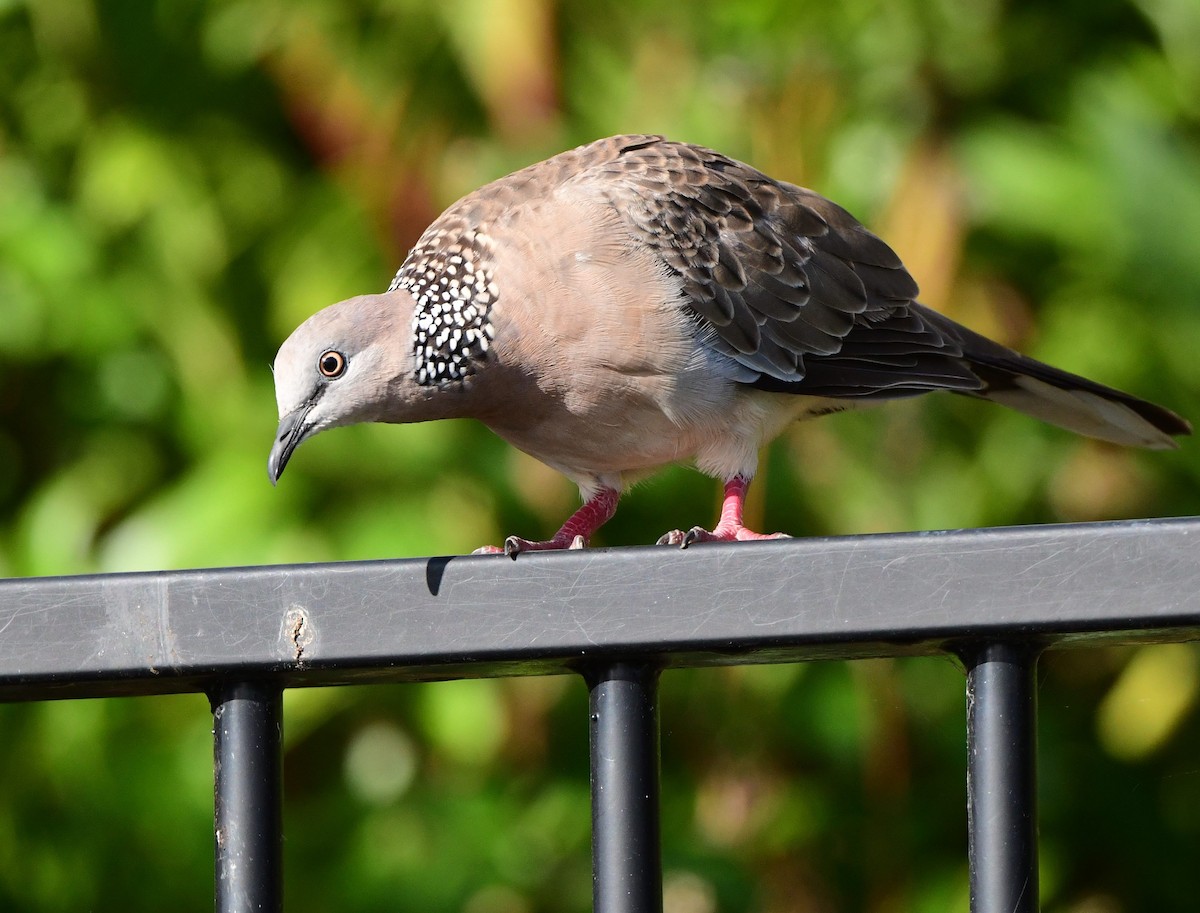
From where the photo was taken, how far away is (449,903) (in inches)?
141

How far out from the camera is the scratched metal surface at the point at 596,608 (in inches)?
54.2

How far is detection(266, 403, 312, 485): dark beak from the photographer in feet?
8.84

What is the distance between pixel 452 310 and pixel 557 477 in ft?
3.73

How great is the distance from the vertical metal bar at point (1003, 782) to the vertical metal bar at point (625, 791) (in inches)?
12.7

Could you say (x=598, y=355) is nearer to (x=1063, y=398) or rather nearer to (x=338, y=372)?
(x=338, y=372)

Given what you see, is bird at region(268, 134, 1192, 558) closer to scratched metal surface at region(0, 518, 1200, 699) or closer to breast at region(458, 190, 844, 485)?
breast at region(458, 190, 844, 485)

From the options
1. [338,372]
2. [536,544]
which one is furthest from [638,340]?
[338,372]

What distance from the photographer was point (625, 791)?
1.51 meters

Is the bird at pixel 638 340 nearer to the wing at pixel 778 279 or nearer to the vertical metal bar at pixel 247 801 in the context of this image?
the wing at pixel 778 279

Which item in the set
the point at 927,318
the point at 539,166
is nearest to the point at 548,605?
the point at 539,166

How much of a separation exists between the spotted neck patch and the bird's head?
0.14ft

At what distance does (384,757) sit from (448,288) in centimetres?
165

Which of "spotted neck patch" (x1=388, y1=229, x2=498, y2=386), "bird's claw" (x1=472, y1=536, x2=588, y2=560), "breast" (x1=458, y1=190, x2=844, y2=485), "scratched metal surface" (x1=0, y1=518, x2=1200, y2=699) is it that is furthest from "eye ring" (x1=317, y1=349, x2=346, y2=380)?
"scratched metal surface" (x1=0, y1=518, x2=1200, y2=699)

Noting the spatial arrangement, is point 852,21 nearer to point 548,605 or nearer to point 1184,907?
point 1184,907
